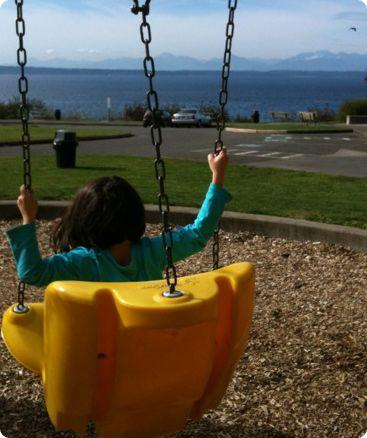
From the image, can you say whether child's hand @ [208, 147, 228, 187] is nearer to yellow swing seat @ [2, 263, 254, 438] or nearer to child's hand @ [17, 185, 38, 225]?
yellow swing seat @ [2, 263, 254, 438]

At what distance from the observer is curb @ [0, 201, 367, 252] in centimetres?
605

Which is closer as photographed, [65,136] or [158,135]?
[158,135]

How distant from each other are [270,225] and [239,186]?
2.84 metres

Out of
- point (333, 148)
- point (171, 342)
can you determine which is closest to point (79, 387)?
point (171, 342)

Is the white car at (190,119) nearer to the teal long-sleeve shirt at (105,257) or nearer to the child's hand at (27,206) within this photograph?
the teal long-sleeve shirt at (105,257)

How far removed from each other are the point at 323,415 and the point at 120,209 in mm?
1526

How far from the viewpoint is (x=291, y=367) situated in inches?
151

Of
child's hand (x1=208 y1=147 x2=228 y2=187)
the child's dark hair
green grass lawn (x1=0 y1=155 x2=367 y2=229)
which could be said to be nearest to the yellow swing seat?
the child's dark hair

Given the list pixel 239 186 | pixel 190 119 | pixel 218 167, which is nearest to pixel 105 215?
pixel 218 167

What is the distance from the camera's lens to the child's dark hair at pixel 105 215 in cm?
A: 251

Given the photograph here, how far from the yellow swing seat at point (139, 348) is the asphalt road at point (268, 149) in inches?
399

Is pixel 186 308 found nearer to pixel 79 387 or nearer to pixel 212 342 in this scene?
pixel 212 342

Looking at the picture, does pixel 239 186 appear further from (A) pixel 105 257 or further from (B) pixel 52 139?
(B) pixel 52 139

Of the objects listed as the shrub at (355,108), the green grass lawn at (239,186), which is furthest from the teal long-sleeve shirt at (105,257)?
the shrub at (355,108)
